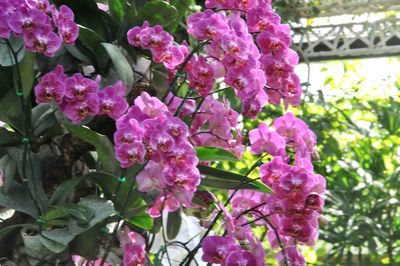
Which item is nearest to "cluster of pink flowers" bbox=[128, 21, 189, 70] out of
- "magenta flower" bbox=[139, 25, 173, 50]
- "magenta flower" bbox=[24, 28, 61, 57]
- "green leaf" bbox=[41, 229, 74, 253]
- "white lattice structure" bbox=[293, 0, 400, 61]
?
"magenta flower" bbox=[139, 25, 173, 50]

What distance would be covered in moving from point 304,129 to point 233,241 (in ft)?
0.50

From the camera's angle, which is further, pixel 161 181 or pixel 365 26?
pixel 365 26

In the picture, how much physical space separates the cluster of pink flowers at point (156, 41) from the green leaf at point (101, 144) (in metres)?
0.11

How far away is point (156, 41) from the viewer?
2.48 feet

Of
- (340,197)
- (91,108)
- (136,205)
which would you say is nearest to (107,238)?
(136,205)

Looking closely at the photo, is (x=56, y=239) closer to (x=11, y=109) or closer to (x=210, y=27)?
(x=11, y=109)

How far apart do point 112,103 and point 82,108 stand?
0.03 meters

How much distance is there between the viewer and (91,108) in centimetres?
69

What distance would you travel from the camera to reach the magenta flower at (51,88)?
689mm

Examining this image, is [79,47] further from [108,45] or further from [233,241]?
[233,241]

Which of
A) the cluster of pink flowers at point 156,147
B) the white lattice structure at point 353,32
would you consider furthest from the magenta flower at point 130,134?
the white lattice structure at point 353,32

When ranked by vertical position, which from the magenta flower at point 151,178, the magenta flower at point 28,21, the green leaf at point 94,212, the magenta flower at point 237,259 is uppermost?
the magenta flower at point 28,21

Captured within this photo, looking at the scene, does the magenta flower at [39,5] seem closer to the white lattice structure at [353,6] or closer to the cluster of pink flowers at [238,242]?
the cluster of pink flowers at [238,242]

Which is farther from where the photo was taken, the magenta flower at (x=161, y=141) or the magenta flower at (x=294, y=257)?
the magenta flower at (x=294, y=257)
